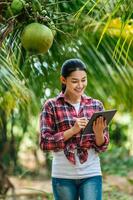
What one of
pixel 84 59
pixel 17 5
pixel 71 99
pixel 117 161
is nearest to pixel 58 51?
pixel 84 59

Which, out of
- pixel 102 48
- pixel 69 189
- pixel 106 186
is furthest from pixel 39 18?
pixel 106 186

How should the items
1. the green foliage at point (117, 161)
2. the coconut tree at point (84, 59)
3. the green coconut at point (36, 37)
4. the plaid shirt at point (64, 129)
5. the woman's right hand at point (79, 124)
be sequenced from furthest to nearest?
the green foliage at point (117, 161) → the coconut tree at point (84, 59) → the plaid shirt at point (64, 129) → the woman's right hand at point (79, 124) → the green coconut at point (36, 37)

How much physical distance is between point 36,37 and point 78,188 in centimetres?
84

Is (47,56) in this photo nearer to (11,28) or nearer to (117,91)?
(117,91)

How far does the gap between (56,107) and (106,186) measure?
16.9 feet

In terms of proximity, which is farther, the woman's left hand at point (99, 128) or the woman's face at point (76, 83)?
the woman's face at point (76, 83)

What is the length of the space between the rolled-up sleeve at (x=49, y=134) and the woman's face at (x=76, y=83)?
0.14m

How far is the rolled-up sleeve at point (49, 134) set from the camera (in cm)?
275

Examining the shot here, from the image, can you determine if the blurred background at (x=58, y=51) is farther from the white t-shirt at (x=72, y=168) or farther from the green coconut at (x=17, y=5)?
the white t-shirt at (x=72, y=168)

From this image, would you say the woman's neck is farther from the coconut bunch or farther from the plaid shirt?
the coconut bunch

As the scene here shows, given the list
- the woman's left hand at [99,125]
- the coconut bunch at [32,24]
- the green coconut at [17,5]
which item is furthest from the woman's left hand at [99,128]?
the green coconut at [17,5]

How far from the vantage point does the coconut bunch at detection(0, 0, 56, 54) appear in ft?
7.82

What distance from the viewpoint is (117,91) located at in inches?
164

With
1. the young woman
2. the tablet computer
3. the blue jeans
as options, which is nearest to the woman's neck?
the young woman
